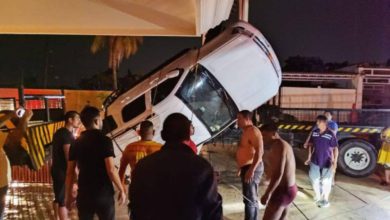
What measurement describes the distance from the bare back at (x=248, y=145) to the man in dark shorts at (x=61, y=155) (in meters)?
2.20

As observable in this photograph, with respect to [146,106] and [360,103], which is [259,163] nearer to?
[146,106]

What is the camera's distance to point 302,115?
10.3m

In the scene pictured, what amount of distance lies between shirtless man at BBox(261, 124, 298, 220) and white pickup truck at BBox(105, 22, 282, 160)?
2606 millimetres

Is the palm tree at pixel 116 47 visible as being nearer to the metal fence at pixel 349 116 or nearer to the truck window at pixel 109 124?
the metal fence at pixel 349 116

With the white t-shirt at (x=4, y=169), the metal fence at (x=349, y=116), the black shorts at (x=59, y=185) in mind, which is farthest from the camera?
the metal fence at (x=349, y=116)

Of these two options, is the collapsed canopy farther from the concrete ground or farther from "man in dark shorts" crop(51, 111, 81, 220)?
the concrete ground

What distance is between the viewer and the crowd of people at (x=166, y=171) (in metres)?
2.19

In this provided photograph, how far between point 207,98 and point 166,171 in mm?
4715

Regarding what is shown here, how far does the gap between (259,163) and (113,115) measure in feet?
9.91

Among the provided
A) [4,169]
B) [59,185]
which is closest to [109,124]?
[59,185]

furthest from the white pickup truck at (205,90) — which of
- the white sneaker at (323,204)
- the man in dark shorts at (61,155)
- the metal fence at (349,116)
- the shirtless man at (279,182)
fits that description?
the metal fence at (349,116)

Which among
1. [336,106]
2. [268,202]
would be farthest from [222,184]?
[336,106]

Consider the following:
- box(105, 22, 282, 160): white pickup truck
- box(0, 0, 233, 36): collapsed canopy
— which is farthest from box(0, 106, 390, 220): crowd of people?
box(0, 0, 233, 36): collapsed canopy

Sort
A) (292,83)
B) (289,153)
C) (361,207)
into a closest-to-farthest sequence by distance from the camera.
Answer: (289,153)
(361,207)
(292,83)
